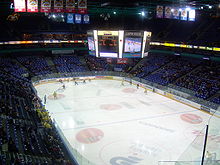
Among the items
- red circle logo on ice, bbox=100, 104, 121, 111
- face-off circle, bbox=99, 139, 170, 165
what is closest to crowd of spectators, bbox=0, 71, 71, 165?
face-off circle, bbox=99, 139, 170, 165

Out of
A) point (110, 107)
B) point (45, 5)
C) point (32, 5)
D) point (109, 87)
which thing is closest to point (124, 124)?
point (110, 107)

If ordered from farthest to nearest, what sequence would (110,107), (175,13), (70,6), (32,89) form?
(32,89), (110,107), (175,13), (70,6)

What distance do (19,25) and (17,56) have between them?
5.89 meters

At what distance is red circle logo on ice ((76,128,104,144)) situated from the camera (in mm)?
15102

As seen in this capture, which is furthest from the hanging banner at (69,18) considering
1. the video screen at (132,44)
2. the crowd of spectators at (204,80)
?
the crowd of spectators at (204,80)

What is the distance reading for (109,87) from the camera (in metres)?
31.6

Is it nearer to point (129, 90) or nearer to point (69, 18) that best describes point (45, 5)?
point (69, 18)

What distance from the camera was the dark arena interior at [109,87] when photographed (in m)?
12.4

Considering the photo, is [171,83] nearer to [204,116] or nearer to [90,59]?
[204,116]

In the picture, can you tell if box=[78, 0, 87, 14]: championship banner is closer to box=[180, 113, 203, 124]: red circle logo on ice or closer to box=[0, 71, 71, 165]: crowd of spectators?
box=[0, 71, 71, 165]: crowd of spectators

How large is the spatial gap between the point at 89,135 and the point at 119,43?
29.7 feet

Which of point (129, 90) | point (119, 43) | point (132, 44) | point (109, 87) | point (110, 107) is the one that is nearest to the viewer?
point (119, 43)

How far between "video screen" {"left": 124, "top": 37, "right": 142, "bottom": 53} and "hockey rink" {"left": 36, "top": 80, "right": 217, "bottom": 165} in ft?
19.2

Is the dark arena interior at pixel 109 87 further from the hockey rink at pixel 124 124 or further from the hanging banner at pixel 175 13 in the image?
the hanging banner at pixel 175 13
